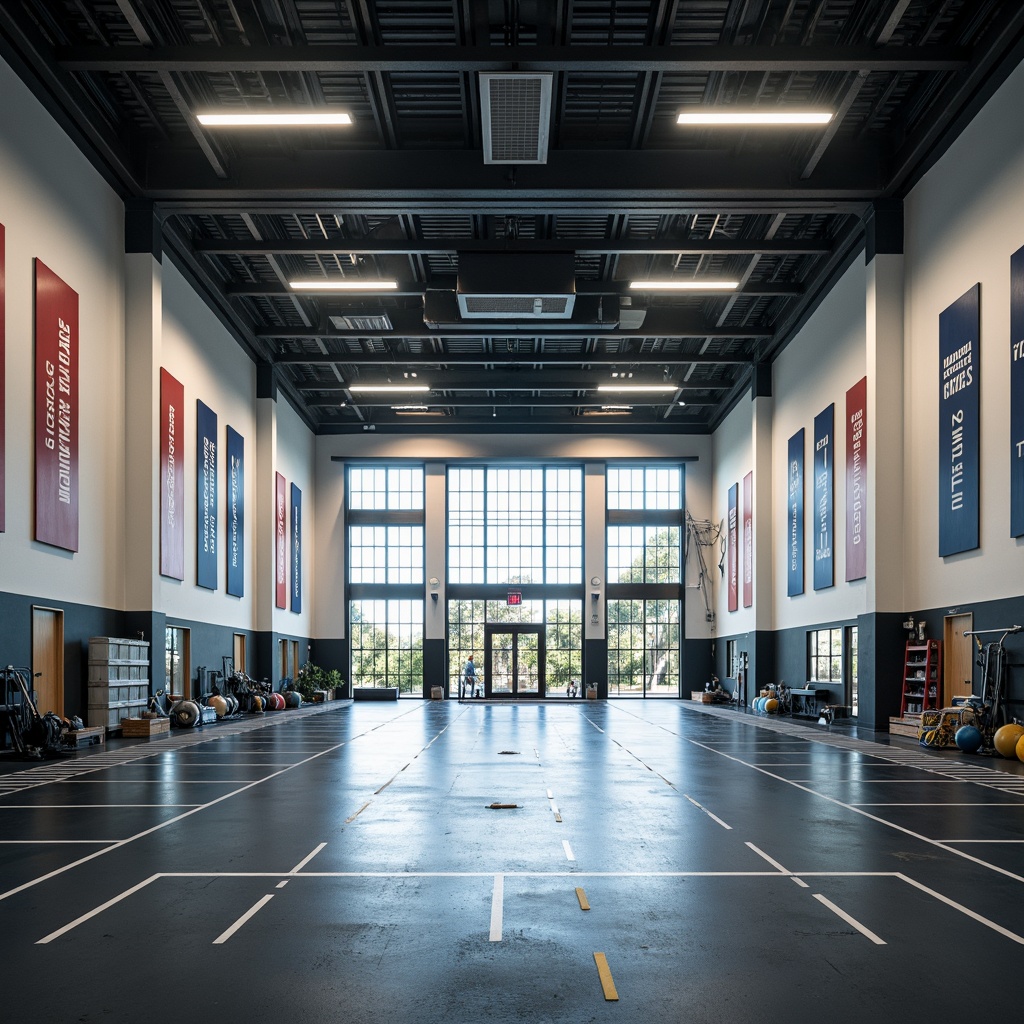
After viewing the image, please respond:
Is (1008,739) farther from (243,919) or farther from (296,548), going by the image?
(296,548)

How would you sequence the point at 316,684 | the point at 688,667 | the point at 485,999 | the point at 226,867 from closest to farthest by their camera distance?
the point at 485,999 < the point at 226,867 < the point at 316,684 < the point at 688,667

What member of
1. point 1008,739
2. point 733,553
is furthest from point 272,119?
point 733,553

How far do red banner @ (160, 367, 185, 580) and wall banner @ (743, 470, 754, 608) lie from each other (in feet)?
61.0

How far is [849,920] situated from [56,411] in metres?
16.2

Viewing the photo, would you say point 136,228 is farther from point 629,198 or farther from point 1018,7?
point 1018,7

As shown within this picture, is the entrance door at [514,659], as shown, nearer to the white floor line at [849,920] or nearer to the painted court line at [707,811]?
the painted court line at [707,811]

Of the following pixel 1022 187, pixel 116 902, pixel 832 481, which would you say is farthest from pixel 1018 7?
pixel 116 902

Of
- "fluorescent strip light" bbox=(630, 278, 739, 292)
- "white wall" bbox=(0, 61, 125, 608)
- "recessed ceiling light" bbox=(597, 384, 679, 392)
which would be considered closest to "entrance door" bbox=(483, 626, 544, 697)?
"recessed ceiling light" bbox=(597, 384, 679, 392)

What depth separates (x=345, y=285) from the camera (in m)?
26.6

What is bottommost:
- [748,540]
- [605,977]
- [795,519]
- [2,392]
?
[605,977]

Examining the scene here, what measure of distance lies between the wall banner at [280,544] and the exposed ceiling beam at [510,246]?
38.5 ft

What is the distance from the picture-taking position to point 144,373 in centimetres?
2245

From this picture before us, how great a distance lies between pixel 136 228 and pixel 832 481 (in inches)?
689

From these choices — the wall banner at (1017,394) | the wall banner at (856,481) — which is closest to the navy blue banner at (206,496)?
the wall banner at (856,481)
